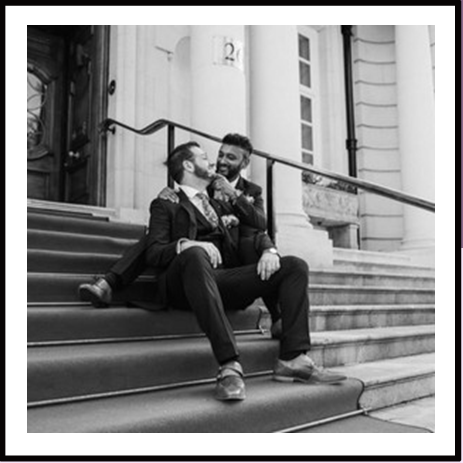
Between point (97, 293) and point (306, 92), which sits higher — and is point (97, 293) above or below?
below

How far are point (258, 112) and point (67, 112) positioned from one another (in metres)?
2.20

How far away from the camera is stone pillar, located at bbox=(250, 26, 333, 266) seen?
4730 millimetres

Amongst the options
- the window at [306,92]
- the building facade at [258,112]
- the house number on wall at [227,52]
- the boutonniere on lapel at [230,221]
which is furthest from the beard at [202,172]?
the window at [306,92]

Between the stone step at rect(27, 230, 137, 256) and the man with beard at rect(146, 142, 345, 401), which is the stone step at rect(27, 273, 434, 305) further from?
the stone step at rect(27, 230, 137, 256)

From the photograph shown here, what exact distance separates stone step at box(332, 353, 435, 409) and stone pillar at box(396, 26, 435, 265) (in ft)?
12.1

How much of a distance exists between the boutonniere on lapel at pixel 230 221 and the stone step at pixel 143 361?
0.56 metres

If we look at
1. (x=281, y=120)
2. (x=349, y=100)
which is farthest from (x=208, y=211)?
(x=349, y=100)

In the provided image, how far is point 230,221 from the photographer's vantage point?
2893 millimetres

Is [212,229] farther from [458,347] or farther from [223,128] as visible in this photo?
[223,128]

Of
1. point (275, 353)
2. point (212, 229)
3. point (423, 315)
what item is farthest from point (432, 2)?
point (423, 315)

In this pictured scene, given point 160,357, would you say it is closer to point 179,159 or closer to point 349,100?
point 179,159

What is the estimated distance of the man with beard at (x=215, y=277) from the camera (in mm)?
2154

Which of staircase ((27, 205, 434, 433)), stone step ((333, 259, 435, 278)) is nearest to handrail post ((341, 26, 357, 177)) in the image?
stone step ((333, 259, 435, 278))

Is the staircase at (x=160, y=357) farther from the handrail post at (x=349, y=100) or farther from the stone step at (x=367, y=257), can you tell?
the handrail post at (x=349, y=100)
